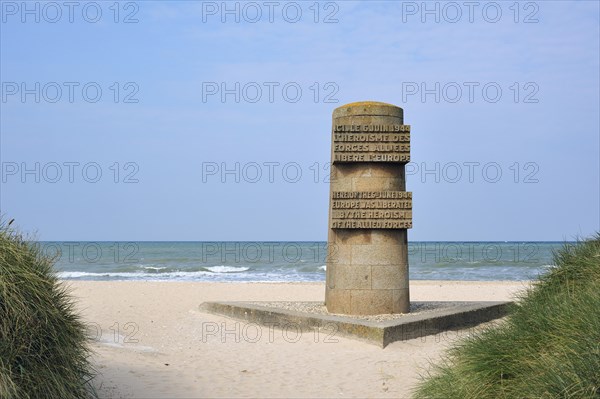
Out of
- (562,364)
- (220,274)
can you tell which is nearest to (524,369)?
(562,364)

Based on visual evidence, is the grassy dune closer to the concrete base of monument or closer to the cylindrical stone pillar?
the concrete base of monument

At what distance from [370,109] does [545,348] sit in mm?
7620

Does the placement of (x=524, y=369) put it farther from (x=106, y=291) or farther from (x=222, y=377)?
(x=106, y=291)

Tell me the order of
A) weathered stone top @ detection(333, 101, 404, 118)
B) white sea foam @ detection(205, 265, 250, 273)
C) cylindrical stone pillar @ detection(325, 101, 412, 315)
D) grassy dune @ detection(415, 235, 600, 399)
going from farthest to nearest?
white sea foam @ detection(205, 265, 250, 273), weathered stone top @ detection(333, 101, 404, 118), cylindrical stone pillar @ detection(325, 101, 412, 315), grassy dune @ detection(415, 235, 600, 399)

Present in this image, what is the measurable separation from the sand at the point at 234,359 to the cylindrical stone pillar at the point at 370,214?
4.34 ft

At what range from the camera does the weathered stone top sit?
532 inches

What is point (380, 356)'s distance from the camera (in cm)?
1094

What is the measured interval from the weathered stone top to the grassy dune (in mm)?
5448

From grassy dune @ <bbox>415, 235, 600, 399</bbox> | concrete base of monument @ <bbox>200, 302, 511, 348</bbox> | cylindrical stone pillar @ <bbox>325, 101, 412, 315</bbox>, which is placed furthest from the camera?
cylindrical stone pillar @ <bbox>325, 101, 412, 315</bbox>

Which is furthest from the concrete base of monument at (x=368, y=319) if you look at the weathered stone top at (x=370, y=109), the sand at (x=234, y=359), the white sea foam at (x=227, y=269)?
the white sea foam at (x=227, y=269)

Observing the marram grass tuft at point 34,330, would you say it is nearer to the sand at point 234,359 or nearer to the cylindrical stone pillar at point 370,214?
the sand at point 234,359

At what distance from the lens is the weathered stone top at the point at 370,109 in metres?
13.5

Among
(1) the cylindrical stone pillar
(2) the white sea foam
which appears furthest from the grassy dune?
(2) the white sea foam

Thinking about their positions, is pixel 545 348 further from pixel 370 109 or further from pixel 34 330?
pixel 370 109
